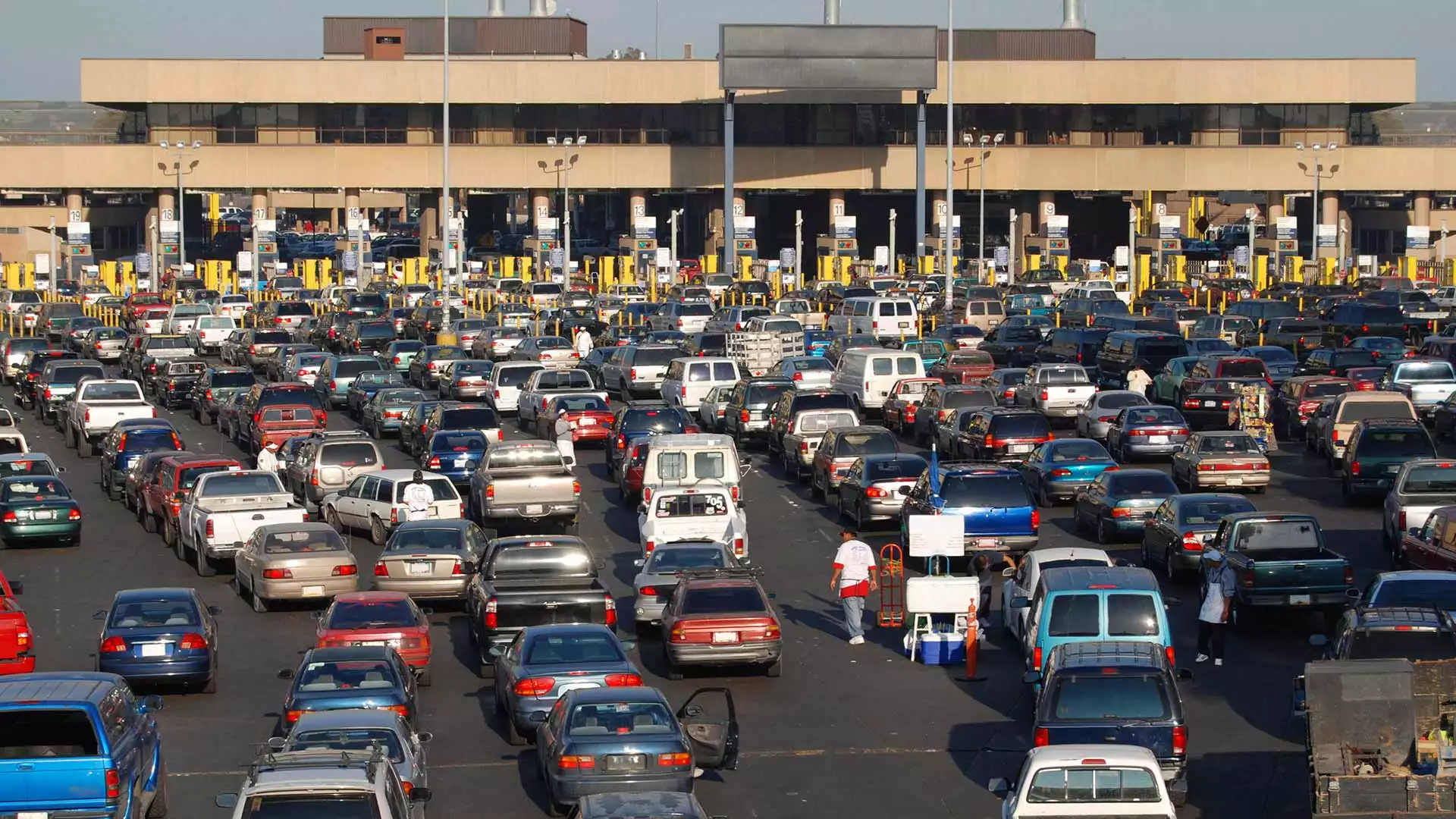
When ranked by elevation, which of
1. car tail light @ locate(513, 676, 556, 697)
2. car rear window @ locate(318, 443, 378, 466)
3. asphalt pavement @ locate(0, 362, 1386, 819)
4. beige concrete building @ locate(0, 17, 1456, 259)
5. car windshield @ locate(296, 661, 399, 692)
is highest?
beige concrete building @ locate(0, 17, 1456, 259)

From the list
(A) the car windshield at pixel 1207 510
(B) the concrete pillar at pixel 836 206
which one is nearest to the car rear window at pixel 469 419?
(A) the car windshield at pixel 1207 510

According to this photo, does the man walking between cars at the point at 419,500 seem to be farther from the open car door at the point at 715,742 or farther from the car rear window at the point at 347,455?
the open car door at the point at 715,742

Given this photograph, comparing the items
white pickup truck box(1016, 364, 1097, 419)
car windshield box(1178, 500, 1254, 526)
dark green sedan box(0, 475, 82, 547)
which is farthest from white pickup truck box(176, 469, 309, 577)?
white pickup truck box(1016, 364, 1097, 419)

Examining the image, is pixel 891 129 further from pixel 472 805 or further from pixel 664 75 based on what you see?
pixel 472 805

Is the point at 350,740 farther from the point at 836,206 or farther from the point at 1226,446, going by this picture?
the point at 836,206

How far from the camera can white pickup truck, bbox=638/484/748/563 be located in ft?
96.4

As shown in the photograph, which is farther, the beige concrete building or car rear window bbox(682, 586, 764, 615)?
the beige concrete building

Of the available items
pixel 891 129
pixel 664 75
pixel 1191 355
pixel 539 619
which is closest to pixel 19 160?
pixel 664 75

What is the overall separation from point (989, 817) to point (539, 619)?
7.26 meters

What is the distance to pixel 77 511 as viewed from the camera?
33.6 m

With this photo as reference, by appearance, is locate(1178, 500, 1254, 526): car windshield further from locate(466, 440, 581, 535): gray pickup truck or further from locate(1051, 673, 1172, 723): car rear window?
locate(1051, 673, 1172, 723): car rear window

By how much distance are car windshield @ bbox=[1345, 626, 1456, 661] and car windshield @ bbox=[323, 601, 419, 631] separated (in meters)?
10.2

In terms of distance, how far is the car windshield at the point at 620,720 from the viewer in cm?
1786

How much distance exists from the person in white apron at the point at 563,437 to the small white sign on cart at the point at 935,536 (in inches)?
371
